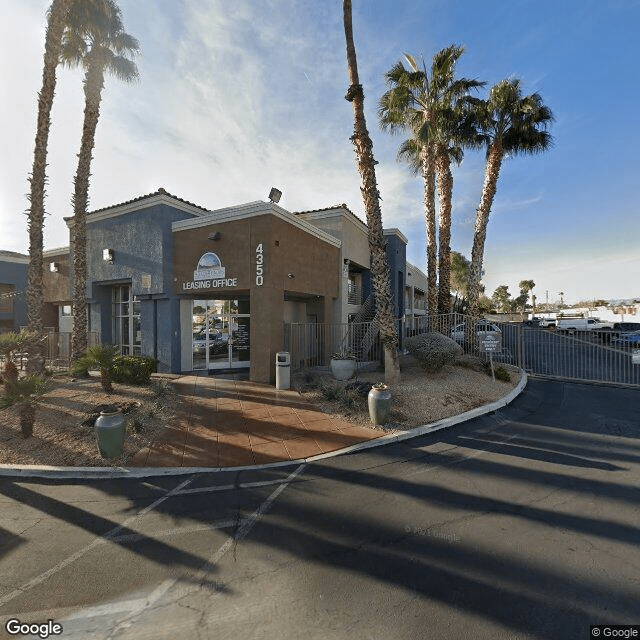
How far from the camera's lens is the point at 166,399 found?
9461 mm

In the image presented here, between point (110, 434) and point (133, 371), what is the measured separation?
548 cm

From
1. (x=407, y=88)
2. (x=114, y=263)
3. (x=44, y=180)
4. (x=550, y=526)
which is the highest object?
(x=407, y=88)

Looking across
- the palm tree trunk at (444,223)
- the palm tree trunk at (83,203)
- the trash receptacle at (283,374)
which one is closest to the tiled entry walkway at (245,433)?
the trash receptacle at (283,374)

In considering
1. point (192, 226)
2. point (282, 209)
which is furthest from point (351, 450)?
point (192, 226)

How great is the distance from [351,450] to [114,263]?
47.5 feet

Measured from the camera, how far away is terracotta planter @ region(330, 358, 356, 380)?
38.4 feet

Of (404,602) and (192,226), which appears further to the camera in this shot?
(192,226)

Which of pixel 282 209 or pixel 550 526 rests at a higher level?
pixel 282 209

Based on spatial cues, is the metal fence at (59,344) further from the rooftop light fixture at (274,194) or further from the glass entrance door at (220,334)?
the rooftop light fixture at (274,194)

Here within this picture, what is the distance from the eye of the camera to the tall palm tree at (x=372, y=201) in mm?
10219

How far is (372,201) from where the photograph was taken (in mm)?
10383

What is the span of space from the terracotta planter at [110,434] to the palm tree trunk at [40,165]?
22.1 ft

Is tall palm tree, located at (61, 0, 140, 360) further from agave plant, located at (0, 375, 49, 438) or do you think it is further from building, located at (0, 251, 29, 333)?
building, located at (0, 251, 29, 333)

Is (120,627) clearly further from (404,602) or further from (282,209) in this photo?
(282,209)
